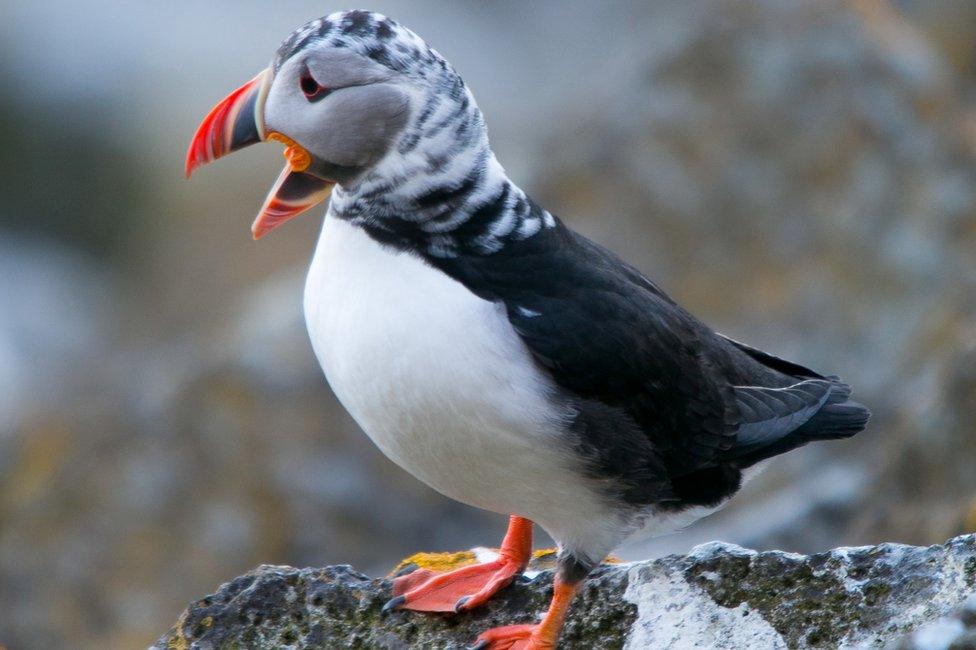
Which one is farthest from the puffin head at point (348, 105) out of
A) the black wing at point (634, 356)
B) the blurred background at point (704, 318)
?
the blurred background at point (704, 318)

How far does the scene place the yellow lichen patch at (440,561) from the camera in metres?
5.08

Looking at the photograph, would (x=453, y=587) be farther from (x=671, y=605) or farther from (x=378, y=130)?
(x=378, y=130)

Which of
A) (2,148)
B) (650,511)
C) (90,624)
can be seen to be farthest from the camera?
(2,148)

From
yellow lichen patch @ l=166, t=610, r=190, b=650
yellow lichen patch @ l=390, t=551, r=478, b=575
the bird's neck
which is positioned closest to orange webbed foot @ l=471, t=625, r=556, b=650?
yellow lichen patch @ l=390, t=551, r=478, b=575

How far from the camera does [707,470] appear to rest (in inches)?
183

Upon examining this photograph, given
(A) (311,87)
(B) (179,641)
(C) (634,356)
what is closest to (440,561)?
(B) (179,641)

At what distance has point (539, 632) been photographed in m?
4.34

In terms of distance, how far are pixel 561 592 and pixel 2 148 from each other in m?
11.1

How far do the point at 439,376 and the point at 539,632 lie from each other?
0.92 meters

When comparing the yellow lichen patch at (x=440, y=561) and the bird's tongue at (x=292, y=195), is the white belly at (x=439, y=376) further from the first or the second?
the yellow lichen patch at (x=440, y=561)

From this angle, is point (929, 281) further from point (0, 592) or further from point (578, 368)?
point (0, 592)

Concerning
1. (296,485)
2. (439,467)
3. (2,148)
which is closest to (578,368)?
(439,467)

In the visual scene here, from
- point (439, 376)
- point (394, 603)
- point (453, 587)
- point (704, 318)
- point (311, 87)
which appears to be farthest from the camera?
point (704, 318)

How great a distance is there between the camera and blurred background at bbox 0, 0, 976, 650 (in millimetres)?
7375
